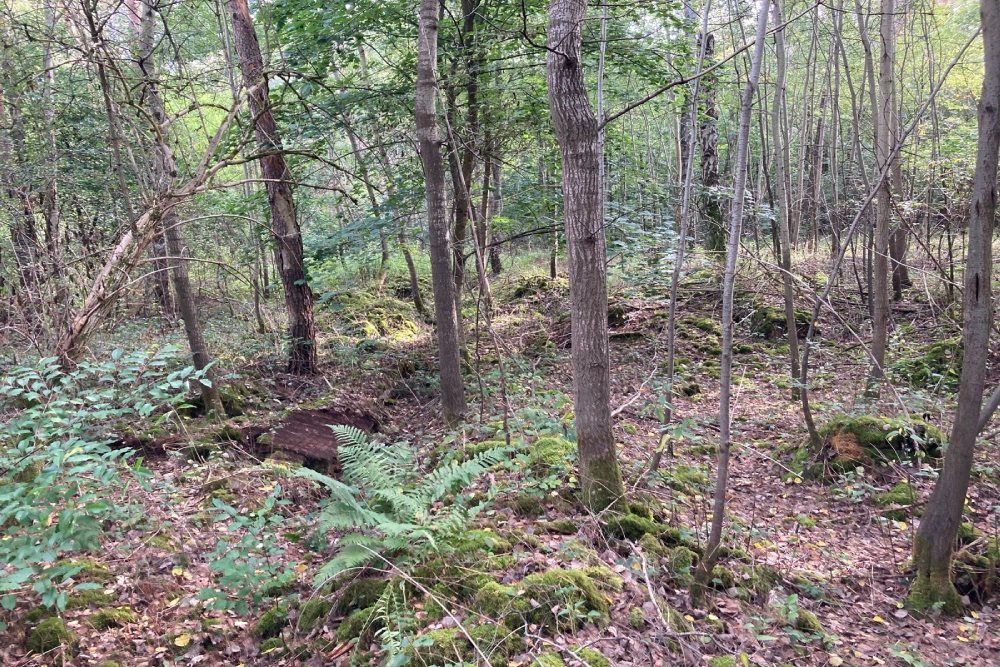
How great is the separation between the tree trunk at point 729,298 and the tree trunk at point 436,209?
3506 millimetres

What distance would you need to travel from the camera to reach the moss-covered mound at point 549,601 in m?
3.23

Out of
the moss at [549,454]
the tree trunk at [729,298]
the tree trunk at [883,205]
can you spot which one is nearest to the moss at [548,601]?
the tree trunk at [729,298]

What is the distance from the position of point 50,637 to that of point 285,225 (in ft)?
20.4

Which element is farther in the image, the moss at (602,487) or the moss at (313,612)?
the moss at (602,487)

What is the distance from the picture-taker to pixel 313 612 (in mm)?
3506

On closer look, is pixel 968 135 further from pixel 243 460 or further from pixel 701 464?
pixel 243 460

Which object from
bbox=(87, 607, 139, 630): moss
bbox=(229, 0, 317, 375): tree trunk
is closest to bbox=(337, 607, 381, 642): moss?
bbox=(87, 607, 139, 630): moss

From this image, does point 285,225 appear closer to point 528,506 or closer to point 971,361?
point 528,506

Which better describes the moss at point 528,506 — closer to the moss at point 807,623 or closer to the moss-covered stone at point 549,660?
the moss-covered stone at point 549,660

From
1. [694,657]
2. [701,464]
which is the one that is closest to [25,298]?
[694,657]

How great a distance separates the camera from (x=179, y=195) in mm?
4309

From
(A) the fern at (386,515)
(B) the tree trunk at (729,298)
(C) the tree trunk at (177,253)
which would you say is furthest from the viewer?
(C) the tree trunk at (177,253)

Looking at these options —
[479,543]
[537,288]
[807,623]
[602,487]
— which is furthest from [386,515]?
[537,288]

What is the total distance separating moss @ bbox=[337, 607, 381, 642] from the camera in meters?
3.26
